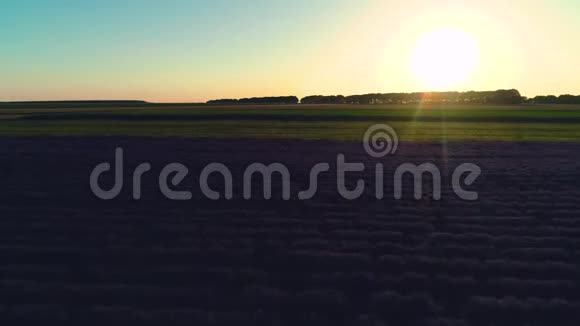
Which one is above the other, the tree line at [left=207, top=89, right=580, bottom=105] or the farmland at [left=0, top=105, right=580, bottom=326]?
the tree line at [left=207, top=89, right=580, bottom=105]

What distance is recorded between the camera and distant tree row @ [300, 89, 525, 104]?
69688 millimetres

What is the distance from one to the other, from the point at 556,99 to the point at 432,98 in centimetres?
1973

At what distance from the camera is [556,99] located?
7275 centimetres

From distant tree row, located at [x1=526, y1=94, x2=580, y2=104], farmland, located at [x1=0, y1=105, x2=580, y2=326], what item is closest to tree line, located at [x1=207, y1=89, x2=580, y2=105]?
distant tree row, located at [x1=526, y1=94, x2=580, y2=104]

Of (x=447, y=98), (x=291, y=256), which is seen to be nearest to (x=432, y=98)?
(x=447, y=98)

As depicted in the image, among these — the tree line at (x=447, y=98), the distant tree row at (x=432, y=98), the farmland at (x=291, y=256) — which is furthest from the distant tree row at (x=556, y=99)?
the farmland at (x=291, y=256)

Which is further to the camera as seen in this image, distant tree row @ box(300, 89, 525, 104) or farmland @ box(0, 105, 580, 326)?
distant tree row @ box(300, 89, 525, 104)

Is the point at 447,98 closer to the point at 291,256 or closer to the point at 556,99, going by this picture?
the point at 556,99

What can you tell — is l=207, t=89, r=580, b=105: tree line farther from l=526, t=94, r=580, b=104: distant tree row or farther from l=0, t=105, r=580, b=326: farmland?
l=0, t=105, r=580, b=326: farmland

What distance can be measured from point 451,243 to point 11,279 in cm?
580

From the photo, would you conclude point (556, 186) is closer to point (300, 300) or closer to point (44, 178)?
point (300, 300)

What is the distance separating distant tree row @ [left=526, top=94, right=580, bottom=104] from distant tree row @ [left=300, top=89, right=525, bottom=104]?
169 inches

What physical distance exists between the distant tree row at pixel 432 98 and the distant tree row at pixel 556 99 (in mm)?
4295

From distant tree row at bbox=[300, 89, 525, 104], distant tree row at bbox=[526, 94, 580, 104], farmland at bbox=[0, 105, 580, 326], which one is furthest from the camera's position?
distant tree row at bbox=[526, 94, 580, 104]
